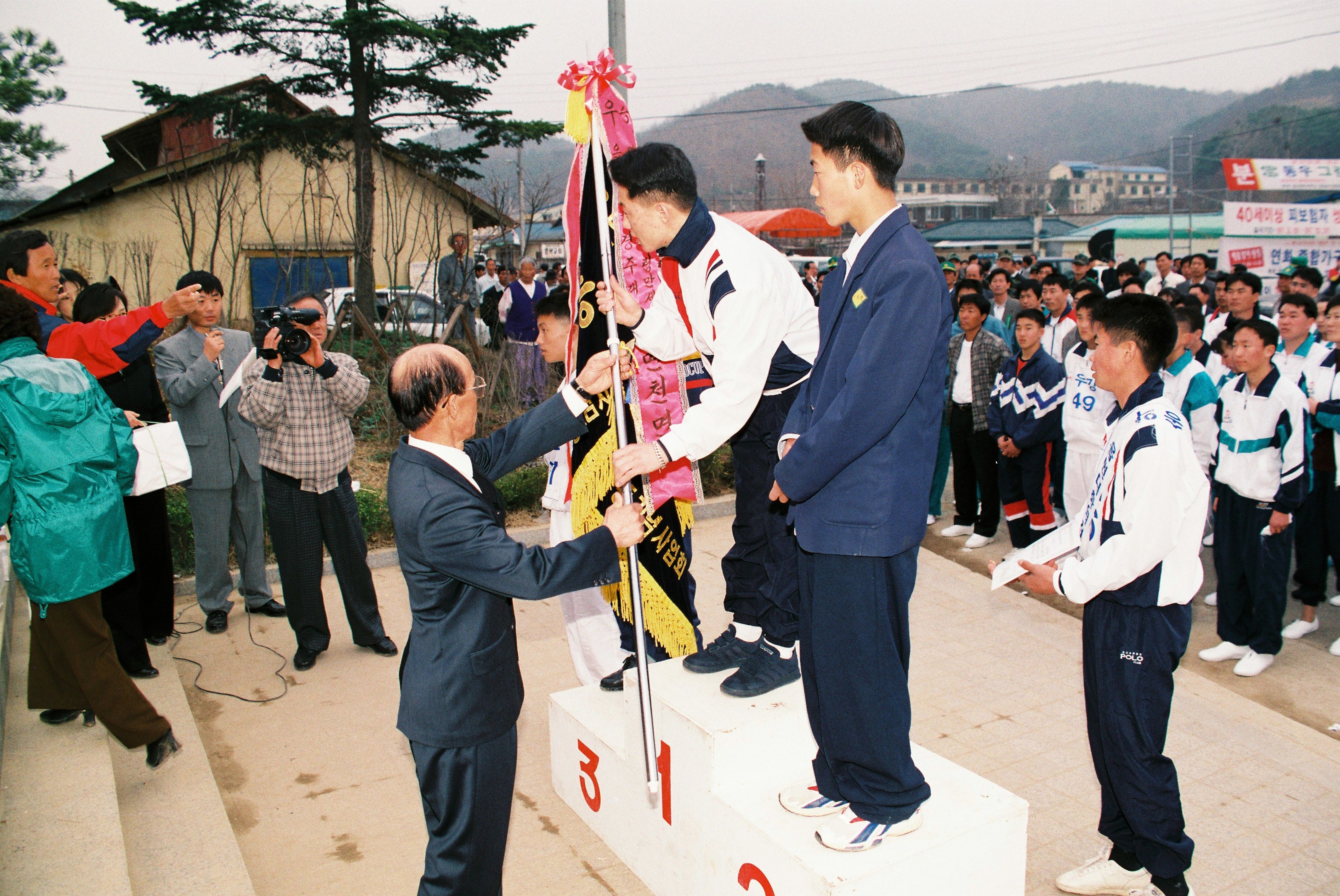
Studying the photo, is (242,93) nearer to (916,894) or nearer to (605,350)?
(605,350)

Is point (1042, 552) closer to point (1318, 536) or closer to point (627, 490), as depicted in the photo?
point (627, 490)

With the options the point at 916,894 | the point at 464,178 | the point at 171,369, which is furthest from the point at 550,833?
the point at 464,178

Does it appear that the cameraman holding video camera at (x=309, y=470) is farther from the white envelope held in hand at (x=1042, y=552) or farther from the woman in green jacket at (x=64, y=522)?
the white envelope held in hand at (x=1042, y=552)

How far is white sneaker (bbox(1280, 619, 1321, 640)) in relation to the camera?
5121mm

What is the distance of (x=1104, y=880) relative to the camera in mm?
2953

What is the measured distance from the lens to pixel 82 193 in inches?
705

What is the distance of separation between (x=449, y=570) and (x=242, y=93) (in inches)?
501

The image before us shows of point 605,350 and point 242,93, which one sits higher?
point 242,93

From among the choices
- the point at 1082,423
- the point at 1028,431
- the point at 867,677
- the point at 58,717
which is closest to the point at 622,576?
the point at 867,677

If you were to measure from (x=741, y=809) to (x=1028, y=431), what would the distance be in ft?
14.2

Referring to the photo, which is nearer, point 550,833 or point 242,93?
point 550,833

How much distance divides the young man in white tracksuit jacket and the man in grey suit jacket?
4.35 m

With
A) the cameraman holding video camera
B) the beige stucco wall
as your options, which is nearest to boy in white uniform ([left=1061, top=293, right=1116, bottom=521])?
the cameraman holding video camera

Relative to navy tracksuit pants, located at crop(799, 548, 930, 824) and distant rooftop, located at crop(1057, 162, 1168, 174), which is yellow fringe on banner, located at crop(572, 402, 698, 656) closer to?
navy tracksuit pants, located at crop(799, 548, 930, 824)
